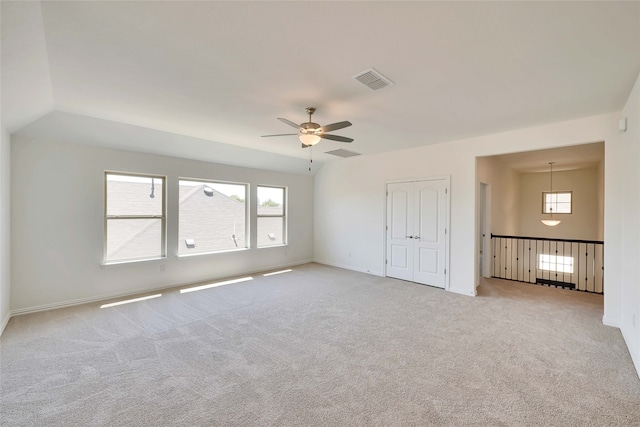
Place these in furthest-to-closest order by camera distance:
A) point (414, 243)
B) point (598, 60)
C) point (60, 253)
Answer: point (414, 243) < point (60, 253) < point (598, 60)

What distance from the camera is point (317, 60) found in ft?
7.68

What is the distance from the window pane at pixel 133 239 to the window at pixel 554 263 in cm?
1072

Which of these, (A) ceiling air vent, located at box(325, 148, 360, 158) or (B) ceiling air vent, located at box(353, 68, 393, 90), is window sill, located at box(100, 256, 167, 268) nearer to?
(A) ceiling air vent, located at box(325, 148, 360, 158)

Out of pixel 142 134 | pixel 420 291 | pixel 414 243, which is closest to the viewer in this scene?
pixel 142 134

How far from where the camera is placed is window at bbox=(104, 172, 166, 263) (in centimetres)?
466

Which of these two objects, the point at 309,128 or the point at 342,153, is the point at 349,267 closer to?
the point at 342,153

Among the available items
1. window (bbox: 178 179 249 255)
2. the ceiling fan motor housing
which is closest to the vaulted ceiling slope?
the ceiling fan motor housing

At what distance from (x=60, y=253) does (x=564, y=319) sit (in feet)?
24.5

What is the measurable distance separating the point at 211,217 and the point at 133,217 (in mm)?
1426

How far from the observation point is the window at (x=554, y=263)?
833 centimetres

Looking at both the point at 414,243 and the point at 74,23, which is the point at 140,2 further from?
the point at 414,243

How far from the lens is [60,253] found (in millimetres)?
4117

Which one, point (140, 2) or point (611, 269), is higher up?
point (140, 2)

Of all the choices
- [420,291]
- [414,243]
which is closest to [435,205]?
[414,243]
